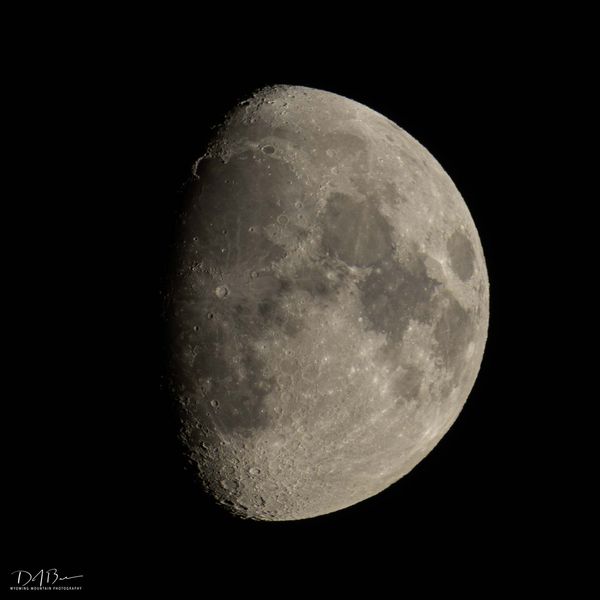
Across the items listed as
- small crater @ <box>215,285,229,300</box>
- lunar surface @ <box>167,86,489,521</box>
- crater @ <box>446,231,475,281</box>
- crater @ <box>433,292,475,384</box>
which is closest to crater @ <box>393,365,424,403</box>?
lunar surface @ <box>167,86,489,521</box>

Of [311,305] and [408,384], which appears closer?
[311,305]

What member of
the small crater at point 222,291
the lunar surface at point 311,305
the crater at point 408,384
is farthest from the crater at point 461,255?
A: the small crater at point 222,291

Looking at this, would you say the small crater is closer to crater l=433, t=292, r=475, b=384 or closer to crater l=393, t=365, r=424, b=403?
crater l=393, t=365, r=424, b=403

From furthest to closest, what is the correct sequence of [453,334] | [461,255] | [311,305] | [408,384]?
[461,255] → [453,334] → [408,384] → [311,305]

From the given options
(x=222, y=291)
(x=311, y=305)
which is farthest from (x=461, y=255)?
(x=222, y=291)

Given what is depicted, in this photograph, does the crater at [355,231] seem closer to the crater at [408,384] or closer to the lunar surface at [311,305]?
the lunar surface at [311,305]

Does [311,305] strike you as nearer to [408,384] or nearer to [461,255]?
[408,384]
